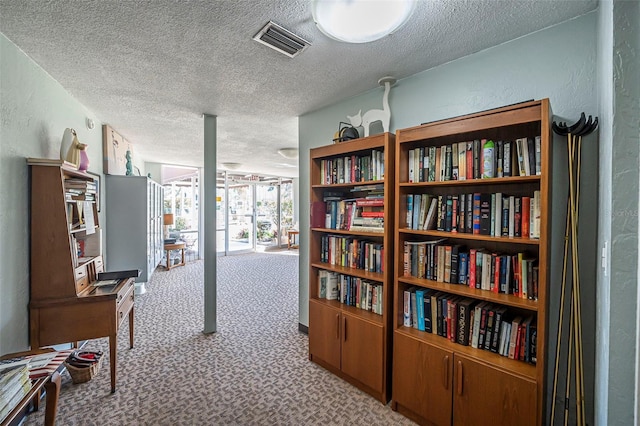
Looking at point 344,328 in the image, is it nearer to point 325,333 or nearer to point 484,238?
point 325,333

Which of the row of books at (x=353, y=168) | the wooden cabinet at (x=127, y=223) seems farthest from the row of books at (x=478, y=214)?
the wooden cabinet at (x=127, y=223)

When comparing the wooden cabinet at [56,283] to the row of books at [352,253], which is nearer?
the wooden cabinet at [56,283]

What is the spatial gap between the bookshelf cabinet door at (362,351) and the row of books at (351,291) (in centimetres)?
18

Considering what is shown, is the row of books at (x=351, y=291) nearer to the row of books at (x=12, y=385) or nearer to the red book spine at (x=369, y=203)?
the red book spine at (x=369, y=203)

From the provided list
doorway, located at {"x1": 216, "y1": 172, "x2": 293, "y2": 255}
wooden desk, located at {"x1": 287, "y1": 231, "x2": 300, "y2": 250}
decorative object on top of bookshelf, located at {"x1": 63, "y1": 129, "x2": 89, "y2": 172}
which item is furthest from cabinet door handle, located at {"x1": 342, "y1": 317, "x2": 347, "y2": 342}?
wooden desk, located at {"x1": 287, "y1": 231, "x2": 300, "y2": 250}

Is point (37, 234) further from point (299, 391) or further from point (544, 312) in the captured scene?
point (544, 312)

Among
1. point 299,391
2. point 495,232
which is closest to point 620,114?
point 495,232

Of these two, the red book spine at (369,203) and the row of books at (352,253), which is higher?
the red book spine at (369,203)

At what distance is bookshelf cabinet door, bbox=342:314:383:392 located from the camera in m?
2.08

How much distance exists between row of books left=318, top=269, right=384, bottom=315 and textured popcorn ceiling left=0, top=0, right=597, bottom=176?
162 cm

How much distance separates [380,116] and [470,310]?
1.55 metres

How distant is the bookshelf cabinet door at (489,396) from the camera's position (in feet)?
4.82

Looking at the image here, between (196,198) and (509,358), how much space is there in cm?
745

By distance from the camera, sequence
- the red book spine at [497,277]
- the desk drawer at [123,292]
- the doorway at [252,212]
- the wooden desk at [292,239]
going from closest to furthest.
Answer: the red book spine at [497,277] < the desk drawer at [123,292] < the doorway at [252,212] < the wooden desk at [292,239]
